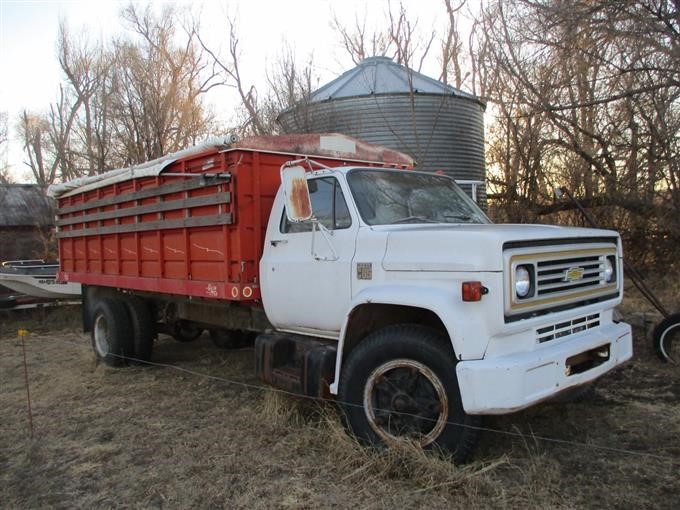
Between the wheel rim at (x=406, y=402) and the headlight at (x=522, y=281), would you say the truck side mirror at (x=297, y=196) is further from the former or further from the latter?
the headlight at (x=522, y=281)

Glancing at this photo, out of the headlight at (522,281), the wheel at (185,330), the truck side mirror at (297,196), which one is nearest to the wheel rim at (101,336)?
the wheel at (185,330)

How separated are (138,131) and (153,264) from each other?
9.64 meters

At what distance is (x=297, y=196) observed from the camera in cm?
425

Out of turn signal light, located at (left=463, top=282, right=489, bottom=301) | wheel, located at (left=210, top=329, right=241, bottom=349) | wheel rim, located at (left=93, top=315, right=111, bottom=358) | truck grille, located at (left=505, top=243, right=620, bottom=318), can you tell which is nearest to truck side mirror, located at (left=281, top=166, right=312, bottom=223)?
turn signal light, located at (left=463, top=282, right=489, bottom=301)

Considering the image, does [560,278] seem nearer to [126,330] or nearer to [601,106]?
[126,330]

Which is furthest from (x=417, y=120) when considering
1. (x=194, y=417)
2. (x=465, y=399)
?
(x=465, y=399)

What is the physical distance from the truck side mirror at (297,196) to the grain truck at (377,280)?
1 cm

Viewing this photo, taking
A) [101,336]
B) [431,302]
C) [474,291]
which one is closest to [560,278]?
[474,291]

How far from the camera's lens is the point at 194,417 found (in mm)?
5277

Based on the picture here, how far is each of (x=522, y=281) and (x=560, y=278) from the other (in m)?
0.43

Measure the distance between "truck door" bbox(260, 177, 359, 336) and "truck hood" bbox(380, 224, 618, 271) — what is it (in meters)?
0.35

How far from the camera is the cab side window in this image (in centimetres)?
453

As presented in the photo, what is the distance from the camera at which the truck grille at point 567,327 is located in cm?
371

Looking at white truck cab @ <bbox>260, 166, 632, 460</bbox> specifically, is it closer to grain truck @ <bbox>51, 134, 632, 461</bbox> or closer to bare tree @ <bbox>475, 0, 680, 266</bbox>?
grain truck @ <bbox>51, 134, 632, 461</bbox>
